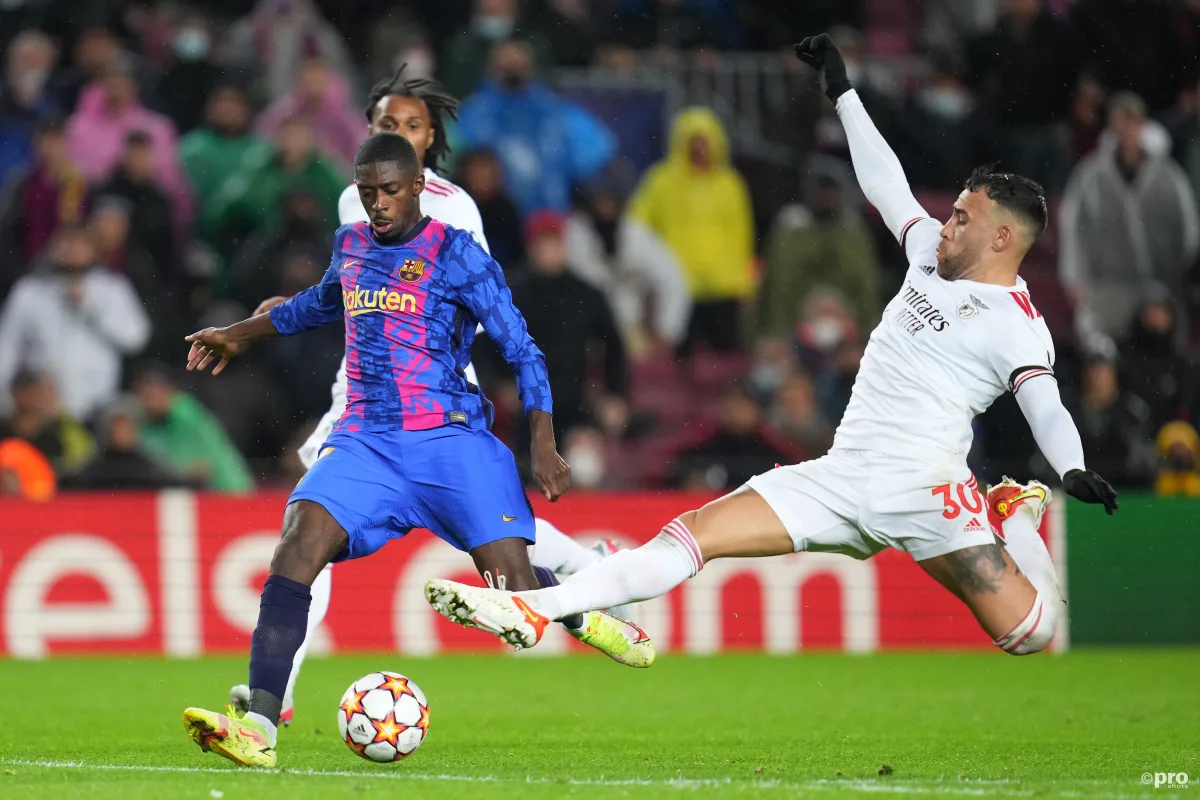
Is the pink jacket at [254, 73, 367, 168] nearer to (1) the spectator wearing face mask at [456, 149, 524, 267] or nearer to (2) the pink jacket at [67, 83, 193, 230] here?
(2) the pink jacket at [67, 83, 193, 230]

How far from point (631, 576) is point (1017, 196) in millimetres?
2044

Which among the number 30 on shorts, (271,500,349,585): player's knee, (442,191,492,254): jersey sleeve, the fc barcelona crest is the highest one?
(442,191,492,254): jersey sleeve

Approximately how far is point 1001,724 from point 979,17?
944 centimetres

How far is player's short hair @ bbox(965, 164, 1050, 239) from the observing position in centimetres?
669

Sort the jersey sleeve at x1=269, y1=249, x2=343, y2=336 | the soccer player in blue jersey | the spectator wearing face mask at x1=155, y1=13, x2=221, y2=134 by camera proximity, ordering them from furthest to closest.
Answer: the spectator wearing face mask at x1=155, y1=13, x2=221, y2=134
the jersey sleeve at x1=269, y1=249, x2=343, y2=336
the soccer player in blue jersey

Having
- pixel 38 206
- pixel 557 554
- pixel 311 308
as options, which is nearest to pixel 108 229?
pixel 38 206

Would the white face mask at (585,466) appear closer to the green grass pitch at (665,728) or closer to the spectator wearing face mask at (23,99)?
the green grass pitch at (665,728)

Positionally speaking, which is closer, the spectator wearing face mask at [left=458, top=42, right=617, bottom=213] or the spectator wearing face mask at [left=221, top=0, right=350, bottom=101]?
the spectator wearing face mask at [left=458, top=42, right=617, bottom=213]

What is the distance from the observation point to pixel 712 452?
12.7m

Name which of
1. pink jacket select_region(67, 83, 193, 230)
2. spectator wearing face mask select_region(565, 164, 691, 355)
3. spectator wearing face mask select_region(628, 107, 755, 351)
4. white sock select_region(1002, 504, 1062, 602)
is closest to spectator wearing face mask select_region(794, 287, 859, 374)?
spectator wearing face mask select_region(628, 107, 755, 351)

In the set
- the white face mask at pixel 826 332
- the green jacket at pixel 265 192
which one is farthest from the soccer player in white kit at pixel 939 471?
the green jacket at pixel 265 192

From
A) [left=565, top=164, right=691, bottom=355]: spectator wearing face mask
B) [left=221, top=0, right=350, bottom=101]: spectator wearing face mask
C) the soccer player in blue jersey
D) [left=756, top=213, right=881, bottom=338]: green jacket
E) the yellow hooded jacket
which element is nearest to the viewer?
the soccer player in blue jersey

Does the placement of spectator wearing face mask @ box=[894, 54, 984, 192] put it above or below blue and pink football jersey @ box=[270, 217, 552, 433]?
above

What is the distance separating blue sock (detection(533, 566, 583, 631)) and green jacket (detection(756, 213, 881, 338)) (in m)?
6.95
